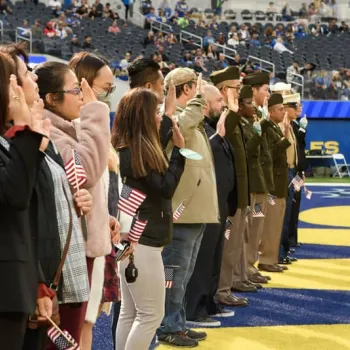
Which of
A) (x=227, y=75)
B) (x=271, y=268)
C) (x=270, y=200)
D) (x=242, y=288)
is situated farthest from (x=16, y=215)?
(x=271, y=268)

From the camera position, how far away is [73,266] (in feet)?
10.3

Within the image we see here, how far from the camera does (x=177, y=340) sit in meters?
5.44

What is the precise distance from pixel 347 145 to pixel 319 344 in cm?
1678

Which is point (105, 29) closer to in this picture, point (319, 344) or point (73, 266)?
point (319, 344)

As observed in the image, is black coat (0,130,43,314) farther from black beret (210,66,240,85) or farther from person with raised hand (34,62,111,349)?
black beret (210,66,240,85)

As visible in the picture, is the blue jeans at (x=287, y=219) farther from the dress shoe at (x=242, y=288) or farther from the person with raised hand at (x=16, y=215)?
the person with raised hand at (x=16, y=215)

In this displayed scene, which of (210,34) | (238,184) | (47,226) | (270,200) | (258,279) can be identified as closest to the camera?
(47,226)

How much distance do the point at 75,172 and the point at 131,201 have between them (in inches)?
35.8

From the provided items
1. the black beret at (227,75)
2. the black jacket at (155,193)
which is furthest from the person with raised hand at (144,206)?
the black beret at (227,75)

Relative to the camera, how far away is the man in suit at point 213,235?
6230 mm

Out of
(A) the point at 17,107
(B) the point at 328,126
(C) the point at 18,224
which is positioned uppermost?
(A) the point at 17,107

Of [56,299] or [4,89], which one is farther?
[56,299]

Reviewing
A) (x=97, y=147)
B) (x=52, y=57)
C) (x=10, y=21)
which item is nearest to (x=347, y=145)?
(x=52, y=57)

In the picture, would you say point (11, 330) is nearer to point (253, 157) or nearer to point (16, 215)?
point (16, 215)
